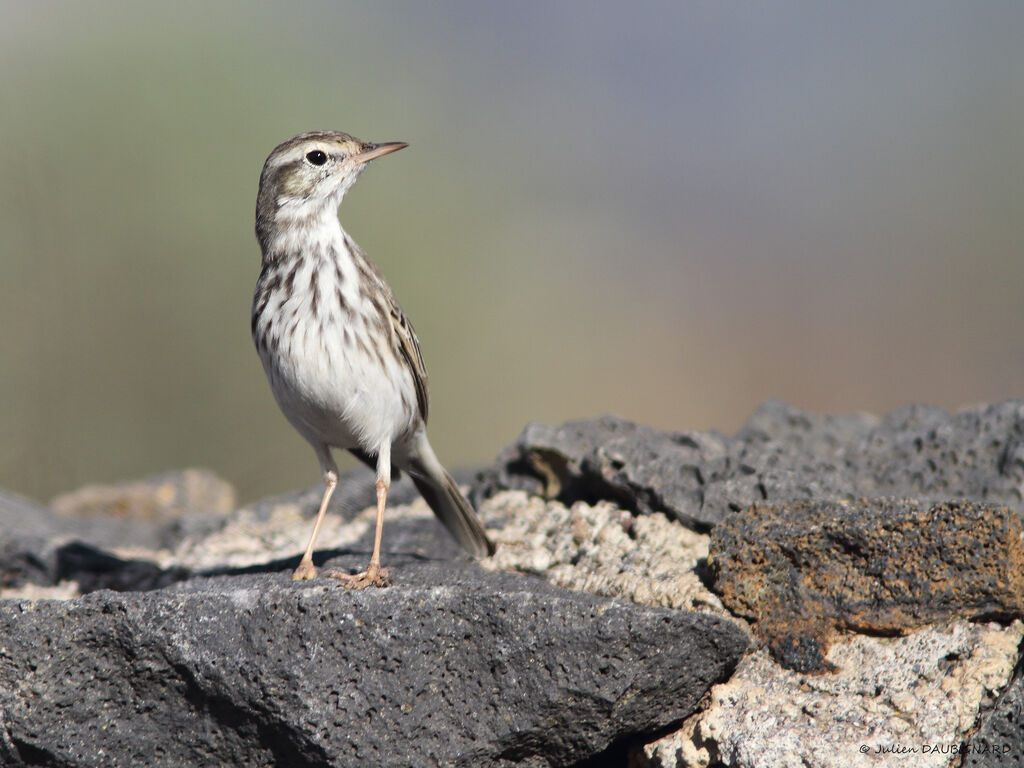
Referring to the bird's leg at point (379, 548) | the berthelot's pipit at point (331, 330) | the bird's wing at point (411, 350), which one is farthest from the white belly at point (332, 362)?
the bird's leg at point (379, 548)

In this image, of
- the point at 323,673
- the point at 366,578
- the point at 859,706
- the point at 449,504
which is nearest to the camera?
the point at 323,673

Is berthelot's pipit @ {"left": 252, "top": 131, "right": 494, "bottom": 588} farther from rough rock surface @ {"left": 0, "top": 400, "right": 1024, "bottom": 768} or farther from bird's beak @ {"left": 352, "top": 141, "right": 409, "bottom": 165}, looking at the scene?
rough rock surface @ {"left": 0, "top": 400, "right": 1024, "bottom": 768}

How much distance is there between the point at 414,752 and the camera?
439 centimetres

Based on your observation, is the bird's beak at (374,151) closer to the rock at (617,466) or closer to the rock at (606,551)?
the rock at (617,466)

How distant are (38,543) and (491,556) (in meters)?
2.93

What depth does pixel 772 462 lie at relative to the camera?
6.23 m

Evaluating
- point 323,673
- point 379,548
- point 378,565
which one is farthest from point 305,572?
point 323,673

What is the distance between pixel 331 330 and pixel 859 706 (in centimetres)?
316

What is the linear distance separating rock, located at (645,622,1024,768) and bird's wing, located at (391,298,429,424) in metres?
2.58

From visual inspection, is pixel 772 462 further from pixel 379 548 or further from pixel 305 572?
pixel 305 572

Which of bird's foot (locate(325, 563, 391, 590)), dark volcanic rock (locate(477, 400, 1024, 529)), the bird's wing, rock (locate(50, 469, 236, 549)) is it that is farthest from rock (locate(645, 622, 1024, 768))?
rock (locate(50, 469, 236, 549))

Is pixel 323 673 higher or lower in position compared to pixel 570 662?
lower

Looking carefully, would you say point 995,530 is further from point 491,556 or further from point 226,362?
point 226,362

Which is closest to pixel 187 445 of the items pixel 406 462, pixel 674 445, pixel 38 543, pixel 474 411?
pixel 474 411
